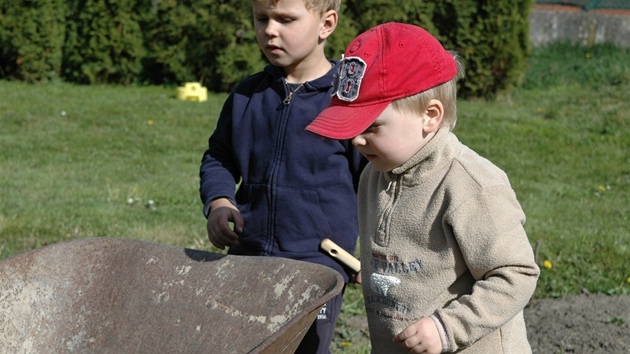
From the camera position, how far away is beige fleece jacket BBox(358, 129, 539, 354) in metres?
1.97

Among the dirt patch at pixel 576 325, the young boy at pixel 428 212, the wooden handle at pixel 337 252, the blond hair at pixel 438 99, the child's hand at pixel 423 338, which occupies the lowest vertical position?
the dirt patch at pixel 576 325

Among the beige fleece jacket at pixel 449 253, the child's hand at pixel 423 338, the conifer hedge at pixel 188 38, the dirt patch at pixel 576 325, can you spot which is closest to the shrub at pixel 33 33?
the conifer hedge at pixel 188 38

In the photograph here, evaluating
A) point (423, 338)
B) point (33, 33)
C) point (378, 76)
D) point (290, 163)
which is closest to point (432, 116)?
point (378, 76)

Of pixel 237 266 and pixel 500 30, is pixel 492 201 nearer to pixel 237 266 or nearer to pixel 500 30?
pixel 237 266

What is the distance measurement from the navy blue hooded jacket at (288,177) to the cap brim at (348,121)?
59 cm

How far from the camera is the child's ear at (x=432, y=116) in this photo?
2041 mm

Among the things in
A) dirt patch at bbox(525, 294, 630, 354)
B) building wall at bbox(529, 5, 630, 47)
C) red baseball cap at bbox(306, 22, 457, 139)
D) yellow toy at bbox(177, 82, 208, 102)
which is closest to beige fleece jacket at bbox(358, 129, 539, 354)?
red baseball cap at bbox(306, 22, 457, 139)

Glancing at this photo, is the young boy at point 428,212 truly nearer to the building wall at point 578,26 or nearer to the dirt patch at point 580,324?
the dirt patch at point 580,324

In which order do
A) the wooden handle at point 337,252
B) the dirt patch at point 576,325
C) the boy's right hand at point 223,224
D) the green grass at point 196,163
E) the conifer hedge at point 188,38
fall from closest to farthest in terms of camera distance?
the boy's right hand at point 223,224, the wooden handle at point 337,252, the dirt patch at point 576,325, the green grass at point 196,163, the conifer hedge at point 188,38

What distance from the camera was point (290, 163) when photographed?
2615 mm

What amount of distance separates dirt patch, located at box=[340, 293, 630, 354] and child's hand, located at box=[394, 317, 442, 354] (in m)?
1.89

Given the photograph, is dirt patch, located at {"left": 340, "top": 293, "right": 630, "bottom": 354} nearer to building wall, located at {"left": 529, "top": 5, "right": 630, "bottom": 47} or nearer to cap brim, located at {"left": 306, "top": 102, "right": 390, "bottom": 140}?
cap brim, located at {"left": 306, "top": 102, "right": 390, "bottom": 140}

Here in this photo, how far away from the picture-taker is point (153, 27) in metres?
11.0

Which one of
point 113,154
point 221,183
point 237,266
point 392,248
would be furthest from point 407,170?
point 113,154
